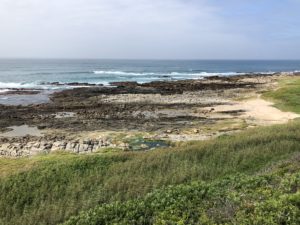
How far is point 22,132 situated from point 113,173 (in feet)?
47.8

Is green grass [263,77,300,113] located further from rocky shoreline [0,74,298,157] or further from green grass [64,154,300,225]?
green grass [64,154,300,225]

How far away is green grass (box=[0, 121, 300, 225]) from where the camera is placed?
12352 mm

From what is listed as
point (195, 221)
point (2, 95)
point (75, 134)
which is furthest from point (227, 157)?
point (2, 95)

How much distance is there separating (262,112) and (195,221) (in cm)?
2611

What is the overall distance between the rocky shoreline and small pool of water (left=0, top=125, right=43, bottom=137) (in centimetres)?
52

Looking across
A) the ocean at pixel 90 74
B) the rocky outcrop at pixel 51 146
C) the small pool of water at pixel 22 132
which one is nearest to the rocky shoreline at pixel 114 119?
the rocky outcrop at pixel 51 146

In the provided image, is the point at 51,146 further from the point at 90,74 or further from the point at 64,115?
the point at 90,74

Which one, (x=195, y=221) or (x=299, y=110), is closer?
(x=195, y=221)

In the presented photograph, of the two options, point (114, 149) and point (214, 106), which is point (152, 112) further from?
point (114, 149)

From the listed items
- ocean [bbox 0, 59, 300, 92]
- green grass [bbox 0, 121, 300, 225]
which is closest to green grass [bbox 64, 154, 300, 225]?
green grass [bbox 0, 121, 300, 225]

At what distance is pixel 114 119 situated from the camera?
99.8 ft

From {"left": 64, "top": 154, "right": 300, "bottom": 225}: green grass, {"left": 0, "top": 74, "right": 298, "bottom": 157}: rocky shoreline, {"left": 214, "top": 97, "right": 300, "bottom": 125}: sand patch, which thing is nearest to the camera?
{"left": 64, "top": 154, "right": 300, "bottom": 225}: green grass

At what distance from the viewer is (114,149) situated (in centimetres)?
2091

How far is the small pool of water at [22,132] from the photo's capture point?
1024 inches
